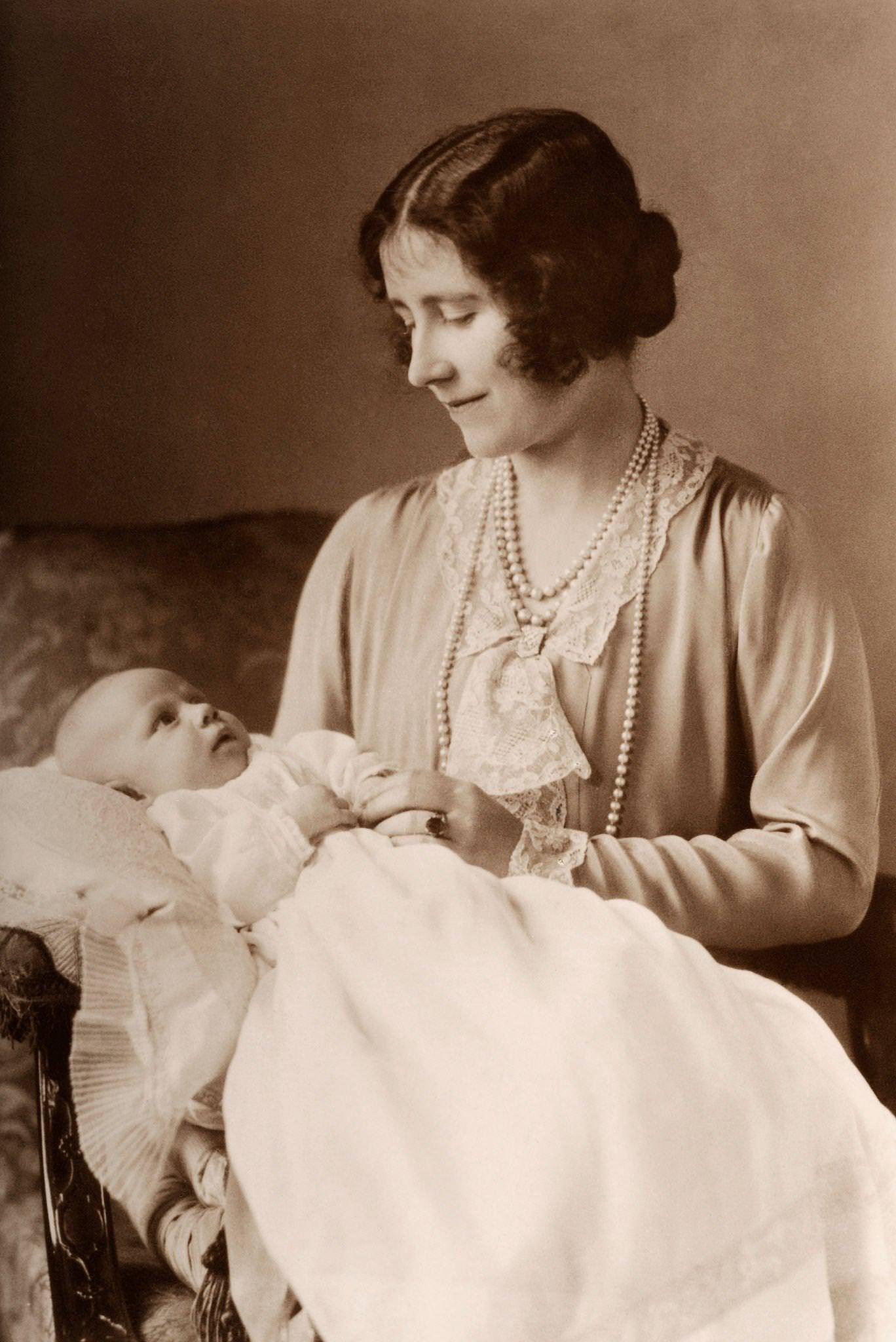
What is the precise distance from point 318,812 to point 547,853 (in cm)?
20

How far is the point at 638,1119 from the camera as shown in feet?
3.30

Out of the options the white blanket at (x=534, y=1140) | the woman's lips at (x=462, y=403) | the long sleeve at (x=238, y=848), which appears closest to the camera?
the white blanket at (x=534, y=1140)

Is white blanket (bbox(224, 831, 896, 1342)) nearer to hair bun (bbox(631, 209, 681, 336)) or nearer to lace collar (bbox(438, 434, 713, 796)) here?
lace collar (bbox(438, 434, 713, 796))

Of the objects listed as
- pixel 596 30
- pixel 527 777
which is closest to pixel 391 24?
pixel 596 30

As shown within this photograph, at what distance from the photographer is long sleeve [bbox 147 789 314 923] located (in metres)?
1.11

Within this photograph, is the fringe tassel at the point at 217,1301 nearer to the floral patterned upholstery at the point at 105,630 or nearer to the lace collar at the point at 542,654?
the floral patterned upholstery at the point at 105,630

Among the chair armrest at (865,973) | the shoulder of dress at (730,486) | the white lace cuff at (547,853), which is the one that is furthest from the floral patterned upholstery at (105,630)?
the chair armrest at (865,973)

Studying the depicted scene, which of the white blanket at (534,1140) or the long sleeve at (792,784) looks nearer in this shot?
the white blanket at (534,1140)

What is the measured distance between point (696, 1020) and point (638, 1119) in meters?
0.09

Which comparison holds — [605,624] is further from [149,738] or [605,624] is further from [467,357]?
[149,738]

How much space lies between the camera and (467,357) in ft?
3.93

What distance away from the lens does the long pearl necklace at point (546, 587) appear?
3.90ft

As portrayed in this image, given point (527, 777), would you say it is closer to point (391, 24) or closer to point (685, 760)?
point (685, 760)

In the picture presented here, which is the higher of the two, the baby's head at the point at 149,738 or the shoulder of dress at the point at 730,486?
the shoulder of dress at the point at 730,486
